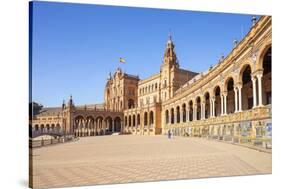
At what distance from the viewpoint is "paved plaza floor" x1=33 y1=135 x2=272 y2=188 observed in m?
9.36

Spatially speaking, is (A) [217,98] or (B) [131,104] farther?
Result: (B) [131,104]

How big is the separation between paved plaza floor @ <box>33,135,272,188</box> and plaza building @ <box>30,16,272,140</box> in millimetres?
906

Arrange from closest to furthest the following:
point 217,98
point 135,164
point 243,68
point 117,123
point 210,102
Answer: point 135,164 < point 243,68 < point 210,102 < point 217,98 < point 117,123

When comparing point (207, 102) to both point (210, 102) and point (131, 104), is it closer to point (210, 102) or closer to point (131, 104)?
point (210, 102)

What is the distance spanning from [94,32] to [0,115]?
374 cm

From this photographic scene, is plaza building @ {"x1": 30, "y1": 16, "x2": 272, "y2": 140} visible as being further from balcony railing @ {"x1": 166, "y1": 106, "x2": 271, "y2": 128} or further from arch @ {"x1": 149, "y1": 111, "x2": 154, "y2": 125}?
arch @ {"x1": 149, "y1": 111, "x2": 154, "y2": 125}

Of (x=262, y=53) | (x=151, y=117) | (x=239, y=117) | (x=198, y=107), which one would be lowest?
(x=151, y=117)

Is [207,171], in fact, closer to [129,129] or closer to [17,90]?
[17,90]

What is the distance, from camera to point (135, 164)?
1046 cm

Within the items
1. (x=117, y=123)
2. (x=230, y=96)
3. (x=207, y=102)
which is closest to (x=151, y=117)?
(x=117, y=123)

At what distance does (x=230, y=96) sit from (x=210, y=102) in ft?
4.67

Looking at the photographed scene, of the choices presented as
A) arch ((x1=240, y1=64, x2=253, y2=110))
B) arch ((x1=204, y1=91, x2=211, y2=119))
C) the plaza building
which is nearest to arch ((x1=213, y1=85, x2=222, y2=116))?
the plaza building

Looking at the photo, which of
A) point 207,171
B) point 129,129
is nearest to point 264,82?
point 207,171

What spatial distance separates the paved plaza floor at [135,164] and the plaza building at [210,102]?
2.97 ft
